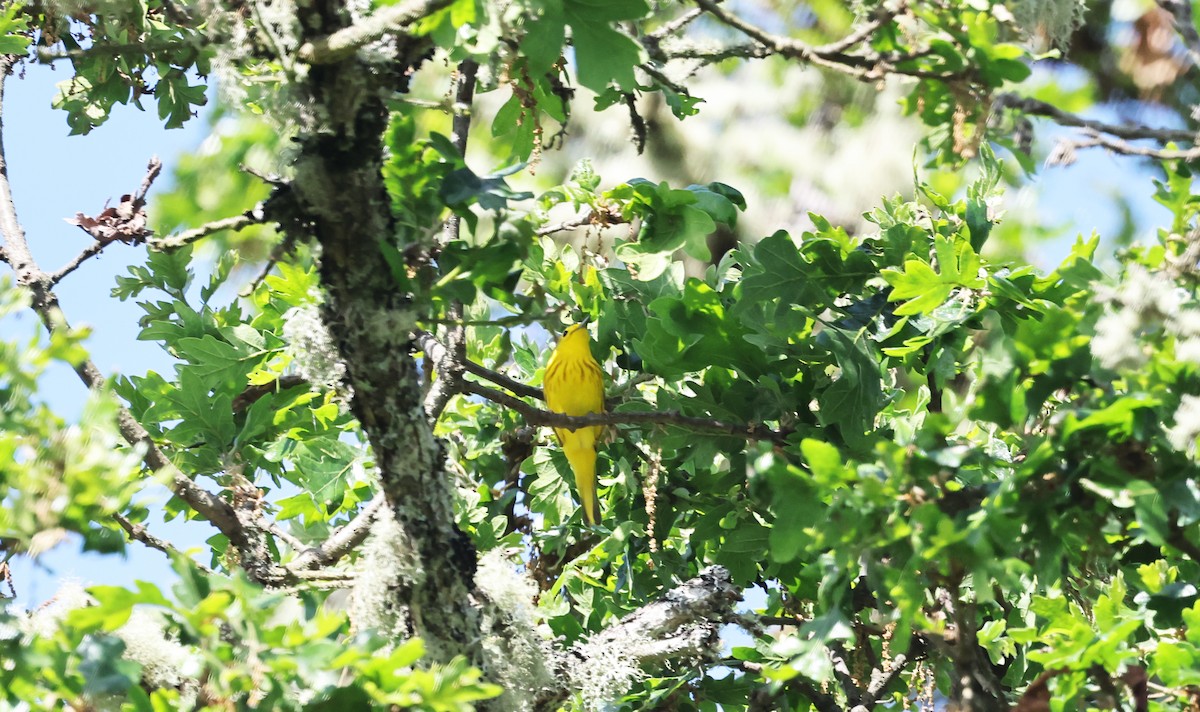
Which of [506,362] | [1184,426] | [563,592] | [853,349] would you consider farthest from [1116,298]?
[506,362]

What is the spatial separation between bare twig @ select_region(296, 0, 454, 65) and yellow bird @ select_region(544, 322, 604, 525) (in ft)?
4.73

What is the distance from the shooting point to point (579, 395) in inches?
144

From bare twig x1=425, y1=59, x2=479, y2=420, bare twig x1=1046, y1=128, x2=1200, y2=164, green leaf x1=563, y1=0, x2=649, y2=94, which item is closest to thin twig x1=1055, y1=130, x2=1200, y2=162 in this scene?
bare twig x1=1046, y1=128, x2=1200, y2=164

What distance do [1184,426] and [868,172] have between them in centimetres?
582

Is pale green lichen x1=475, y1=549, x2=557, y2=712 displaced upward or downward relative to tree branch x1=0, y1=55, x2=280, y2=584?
downward

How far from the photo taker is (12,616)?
1672 mm

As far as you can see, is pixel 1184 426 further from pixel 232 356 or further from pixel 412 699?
pixel 232 356

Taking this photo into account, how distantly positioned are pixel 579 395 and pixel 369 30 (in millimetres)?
2039

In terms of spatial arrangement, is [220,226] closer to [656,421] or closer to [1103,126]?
[656,421]

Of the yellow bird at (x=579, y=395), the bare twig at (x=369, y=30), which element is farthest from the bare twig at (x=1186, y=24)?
the yellow bird at (x=579, y=395)

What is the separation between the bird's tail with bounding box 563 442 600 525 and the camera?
3.25m

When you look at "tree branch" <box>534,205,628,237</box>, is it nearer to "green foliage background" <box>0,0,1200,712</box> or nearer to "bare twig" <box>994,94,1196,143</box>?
"green foliage background" <box>0,0,1200,712</box>

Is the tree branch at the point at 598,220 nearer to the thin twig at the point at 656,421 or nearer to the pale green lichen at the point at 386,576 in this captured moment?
the thin twig at the point at 656,421

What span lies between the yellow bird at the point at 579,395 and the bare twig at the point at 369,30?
1.44 metres
